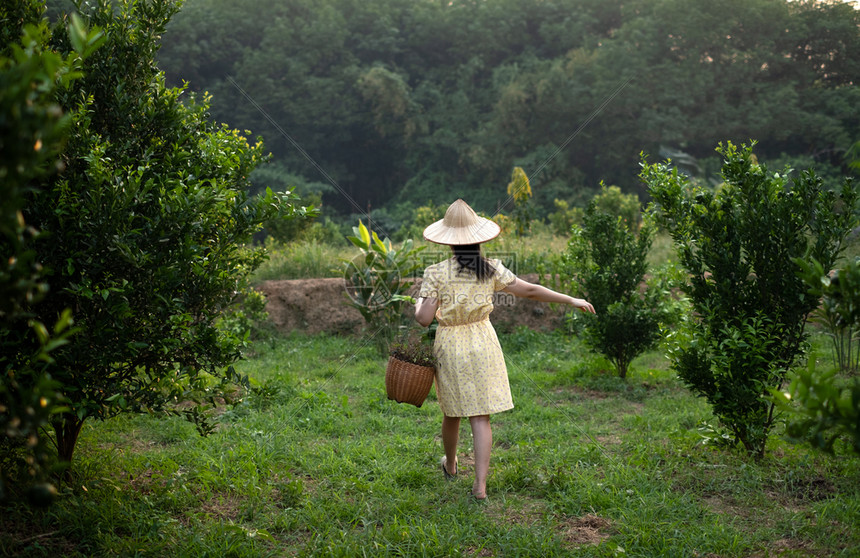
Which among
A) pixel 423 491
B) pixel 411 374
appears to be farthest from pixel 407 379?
pixel 423 491

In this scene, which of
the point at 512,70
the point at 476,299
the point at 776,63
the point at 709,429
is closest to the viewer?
the point at 476,299

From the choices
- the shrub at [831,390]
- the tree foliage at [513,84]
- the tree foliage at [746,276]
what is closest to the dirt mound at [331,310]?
the tree foliage at [746,276]

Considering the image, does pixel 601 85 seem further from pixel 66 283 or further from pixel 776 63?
pixel 66 283

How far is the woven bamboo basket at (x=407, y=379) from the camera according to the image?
378 cm

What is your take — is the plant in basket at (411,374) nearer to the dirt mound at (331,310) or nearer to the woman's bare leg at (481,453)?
the woman's bare leg at (481,453)

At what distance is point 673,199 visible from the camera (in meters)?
4.25

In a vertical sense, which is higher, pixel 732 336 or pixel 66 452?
pixel 732 336

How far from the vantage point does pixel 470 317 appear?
3.78 metres

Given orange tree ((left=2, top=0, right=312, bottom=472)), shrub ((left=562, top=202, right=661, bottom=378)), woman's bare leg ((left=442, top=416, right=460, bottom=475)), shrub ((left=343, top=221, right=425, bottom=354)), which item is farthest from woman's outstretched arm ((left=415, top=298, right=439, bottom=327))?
shrub ((left=343, top=221, right=425, bottom=354))

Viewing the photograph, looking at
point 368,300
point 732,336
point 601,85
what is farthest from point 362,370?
point 601,85

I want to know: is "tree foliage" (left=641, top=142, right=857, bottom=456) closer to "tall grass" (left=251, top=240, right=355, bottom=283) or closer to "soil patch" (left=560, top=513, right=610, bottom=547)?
"soil patch" (left=560, top=513, right=610, bottom=547)

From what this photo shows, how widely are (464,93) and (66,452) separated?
29.7m

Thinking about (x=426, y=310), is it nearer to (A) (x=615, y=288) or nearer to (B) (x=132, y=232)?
(B) (x=132, y=232)

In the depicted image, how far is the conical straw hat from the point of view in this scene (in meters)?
3.69
